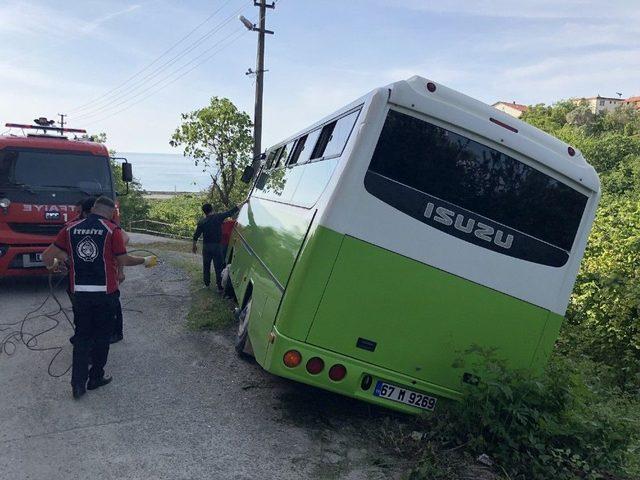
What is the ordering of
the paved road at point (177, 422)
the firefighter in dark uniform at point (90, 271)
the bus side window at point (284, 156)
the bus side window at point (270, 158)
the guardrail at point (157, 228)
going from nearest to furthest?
the paved road at point (177, 422) → the firefighter in dark uniform at point (90, 271) → the bus side window at point (284, 156) → the bus side window at point (270, 158) → the guardrail at point (157, 228)

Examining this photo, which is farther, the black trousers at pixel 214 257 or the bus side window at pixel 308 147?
the black trousers at pixel 214 257

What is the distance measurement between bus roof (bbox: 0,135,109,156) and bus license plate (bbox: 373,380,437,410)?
7670 millimetres

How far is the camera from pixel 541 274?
14.8 feet

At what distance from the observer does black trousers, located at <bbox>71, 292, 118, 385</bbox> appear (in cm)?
494

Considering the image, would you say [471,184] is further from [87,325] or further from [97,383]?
[97,383]

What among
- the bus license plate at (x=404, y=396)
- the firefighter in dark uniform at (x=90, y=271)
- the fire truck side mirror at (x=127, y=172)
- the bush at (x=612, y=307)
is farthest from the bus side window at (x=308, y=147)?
the bush at (x=612, y=307)

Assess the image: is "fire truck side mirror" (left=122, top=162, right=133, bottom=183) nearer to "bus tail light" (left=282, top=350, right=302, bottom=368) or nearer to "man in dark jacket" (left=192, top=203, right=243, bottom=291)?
"man in dark jacket" (left=192, top=203, right=243, bottom=291)

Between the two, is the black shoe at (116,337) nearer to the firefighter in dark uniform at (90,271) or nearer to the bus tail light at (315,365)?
the firefighter in dark uniform at (90,271)

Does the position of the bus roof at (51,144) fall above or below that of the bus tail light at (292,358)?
above

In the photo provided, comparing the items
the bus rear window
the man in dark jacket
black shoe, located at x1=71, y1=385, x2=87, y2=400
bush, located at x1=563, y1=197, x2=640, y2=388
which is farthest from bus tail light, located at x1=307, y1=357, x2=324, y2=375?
the man in dark jacket

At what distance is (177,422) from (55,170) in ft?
21.5

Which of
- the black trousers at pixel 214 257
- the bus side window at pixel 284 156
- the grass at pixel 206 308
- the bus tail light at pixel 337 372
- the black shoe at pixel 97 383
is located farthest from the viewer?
the black trousers at pixel 214 257

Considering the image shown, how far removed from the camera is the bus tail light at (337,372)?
429cm

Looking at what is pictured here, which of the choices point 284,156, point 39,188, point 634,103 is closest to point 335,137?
point 284,156
